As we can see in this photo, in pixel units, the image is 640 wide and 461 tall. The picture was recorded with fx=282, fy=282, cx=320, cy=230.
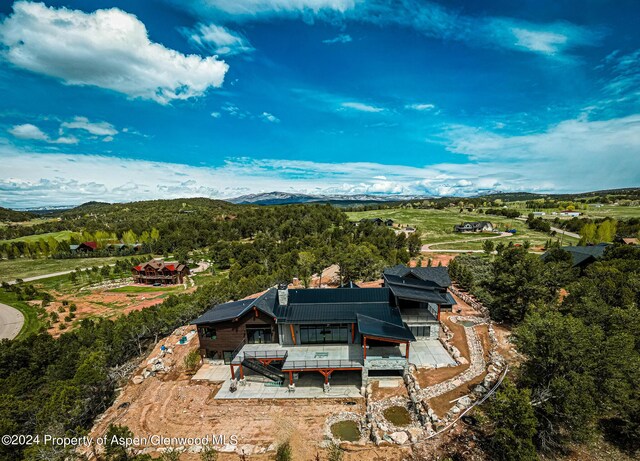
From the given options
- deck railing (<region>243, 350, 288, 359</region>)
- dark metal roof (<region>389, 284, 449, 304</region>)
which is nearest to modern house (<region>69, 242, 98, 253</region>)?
deck railing (<region>243, 350, 288, 359</region>)

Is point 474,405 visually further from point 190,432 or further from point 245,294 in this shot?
point 245,294

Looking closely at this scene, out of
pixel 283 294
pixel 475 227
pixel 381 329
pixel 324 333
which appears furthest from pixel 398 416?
pixel 475 227

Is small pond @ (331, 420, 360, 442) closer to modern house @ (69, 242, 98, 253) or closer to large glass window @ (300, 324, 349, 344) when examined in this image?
large glass window @ (300, 324, 349, 344)

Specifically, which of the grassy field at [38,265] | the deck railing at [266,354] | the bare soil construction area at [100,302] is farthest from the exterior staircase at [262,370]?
the grassy field at [38,265]

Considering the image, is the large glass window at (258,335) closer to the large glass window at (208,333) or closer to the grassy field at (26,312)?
the large glass window at (208,333)

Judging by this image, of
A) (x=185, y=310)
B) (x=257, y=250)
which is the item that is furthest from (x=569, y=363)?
(x=257, y=250)

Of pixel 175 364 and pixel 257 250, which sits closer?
pixel 175 364
